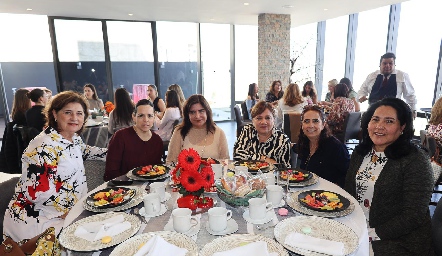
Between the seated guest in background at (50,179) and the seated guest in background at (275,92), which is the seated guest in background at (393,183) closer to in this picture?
the seated guest in background at (50,179)

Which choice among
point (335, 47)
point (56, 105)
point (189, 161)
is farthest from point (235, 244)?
point (335, 47)

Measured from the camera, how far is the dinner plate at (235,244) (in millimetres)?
1075

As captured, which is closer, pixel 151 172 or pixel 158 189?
pixel 158 189

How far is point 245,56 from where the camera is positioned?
852cm

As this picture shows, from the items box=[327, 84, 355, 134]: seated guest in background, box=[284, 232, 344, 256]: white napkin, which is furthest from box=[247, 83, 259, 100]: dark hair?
box=[284, 232, 344, 256]: white napkin

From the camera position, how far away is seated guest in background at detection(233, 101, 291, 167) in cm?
243

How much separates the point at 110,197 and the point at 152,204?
0.30m

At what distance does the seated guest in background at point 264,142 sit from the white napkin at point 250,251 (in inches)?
51.6

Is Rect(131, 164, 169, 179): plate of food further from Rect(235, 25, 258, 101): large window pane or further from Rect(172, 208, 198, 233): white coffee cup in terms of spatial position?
Rect(235, 25, 258, 101): large window pane

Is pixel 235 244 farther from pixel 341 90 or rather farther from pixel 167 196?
pixel 341 90

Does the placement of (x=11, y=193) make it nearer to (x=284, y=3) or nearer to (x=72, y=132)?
(x=72, y=132)

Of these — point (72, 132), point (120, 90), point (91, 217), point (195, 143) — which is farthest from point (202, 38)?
point (91, 217)

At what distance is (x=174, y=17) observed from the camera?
6902mm

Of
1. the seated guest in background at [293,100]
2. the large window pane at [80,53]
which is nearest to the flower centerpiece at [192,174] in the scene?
the seated guest in background at [293,100]
